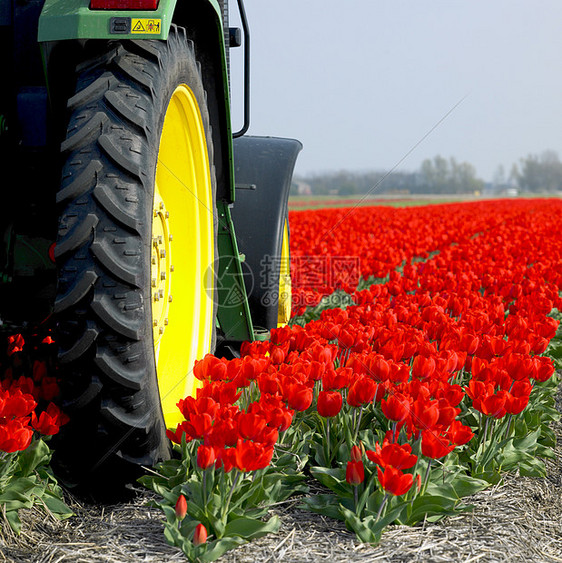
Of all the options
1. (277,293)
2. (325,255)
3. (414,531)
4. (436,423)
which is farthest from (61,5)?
(325,255)

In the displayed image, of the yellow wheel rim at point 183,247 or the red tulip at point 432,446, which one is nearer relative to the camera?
the red tulip at point 432,446

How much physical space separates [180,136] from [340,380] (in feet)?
3.88

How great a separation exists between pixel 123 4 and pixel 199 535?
154cm

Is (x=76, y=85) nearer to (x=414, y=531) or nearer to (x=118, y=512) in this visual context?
(x=118, y=512)

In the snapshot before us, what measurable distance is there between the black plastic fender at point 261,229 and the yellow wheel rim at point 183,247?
100cm

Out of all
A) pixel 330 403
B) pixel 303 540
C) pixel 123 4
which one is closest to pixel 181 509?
pixel 303 540

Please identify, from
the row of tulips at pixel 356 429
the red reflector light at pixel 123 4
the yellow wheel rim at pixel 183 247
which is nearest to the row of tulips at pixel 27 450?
the row of tulips at pixel 356 429

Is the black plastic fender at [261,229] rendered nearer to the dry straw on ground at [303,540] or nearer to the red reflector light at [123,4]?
the dry straw on ground at [303,540]

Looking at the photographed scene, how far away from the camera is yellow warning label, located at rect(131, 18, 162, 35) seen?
6.26 feet

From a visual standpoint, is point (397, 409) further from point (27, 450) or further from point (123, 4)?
point (123, 4)

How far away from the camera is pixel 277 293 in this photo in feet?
13.1

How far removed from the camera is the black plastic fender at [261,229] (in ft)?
12.8

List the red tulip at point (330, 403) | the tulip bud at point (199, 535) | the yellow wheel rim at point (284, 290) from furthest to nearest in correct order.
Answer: the yellow wheel rim at point (284, 290)
the red tulip at point (330, 403)
the tulip bud at point (199, 535)

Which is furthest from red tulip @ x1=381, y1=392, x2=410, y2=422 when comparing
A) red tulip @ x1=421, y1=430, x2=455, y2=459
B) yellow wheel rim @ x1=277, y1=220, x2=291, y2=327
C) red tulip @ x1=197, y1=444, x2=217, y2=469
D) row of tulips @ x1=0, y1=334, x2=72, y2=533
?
yellow wheel rim @ x1=277, y1=220, x2=291, y2=327
